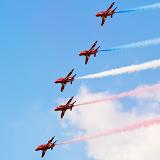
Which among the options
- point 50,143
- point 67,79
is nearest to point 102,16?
point 67,79

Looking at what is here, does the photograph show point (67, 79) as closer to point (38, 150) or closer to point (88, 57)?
point (88, 57)

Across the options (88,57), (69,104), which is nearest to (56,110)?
(69,104)

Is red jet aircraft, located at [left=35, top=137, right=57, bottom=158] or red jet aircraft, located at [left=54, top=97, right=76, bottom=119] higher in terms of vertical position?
red jet aircraft, located at [left=54, top=97, right=76, bottom=119]

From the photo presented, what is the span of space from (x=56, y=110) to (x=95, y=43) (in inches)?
901

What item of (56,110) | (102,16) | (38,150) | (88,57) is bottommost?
(38,150)

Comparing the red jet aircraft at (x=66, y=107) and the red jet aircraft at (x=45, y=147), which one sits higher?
the red jet aircraft at (x=66, y=107)

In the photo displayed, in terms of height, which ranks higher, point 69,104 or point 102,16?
point 102,16

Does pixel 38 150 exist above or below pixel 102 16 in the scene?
below

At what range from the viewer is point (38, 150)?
134125 millimetres

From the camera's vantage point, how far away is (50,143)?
430ft

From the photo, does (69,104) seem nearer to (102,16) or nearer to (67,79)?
(67,79)

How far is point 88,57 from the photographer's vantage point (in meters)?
131

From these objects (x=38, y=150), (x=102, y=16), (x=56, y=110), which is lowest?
(x=38, y=150)

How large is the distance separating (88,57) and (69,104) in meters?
14.6
